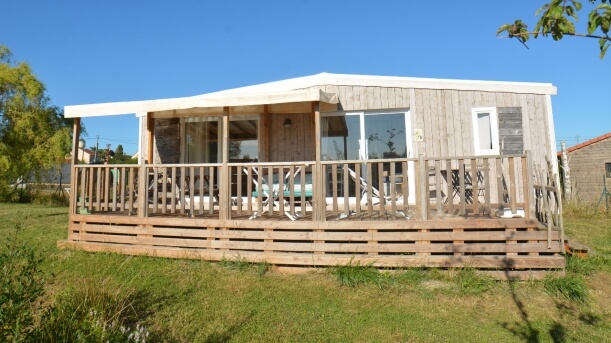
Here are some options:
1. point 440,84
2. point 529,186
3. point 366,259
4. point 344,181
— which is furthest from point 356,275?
point 440,84

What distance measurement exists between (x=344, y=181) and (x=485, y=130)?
4092 millimetres

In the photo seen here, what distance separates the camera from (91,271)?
477 centimetres

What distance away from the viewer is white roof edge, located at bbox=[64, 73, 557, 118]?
17.5 ft

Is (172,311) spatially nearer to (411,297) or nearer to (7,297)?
(7,297)

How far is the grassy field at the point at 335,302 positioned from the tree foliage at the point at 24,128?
12.7 metres

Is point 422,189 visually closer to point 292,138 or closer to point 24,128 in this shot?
point 292,138

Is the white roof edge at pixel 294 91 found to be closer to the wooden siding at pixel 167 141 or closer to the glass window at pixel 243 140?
the glass window at pixel 243 140

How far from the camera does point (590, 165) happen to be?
57.7ft

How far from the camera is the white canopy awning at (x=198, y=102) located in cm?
522

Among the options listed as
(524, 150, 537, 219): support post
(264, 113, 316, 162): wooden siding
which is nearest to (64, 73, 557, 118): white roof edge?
(264, 113, 316, 162): wooden siding

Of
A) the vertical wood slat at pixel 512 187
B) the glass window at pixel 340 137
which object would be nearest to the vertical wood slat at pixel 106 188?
the glass window at pixel 340 137

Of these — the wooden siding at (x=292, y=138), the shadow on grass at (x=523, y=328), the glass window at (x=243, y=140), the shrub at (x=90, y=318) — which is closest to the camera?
the shrub at (x=90, y=318)

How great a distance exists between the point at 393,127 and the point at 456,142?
4.38 feet

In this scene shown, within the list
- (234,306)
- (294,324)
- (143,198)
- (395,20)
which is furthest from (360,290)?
(395,20)
